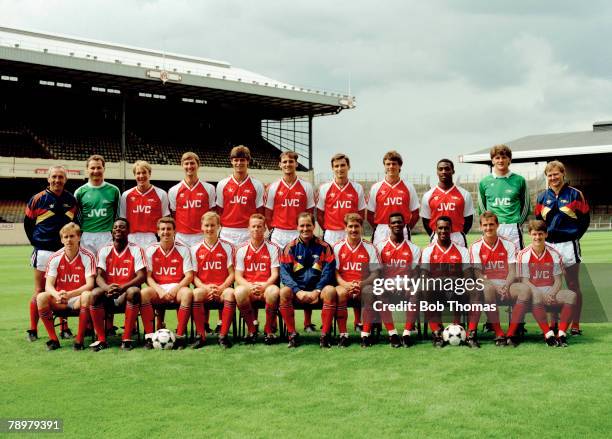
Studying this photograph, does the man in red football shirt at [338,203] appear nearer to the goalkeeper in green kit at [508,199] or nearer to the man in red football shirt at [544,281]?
the goalkeeper in green kit at [508,199]

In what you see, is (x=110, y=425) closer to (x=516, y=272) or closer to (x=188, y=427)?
(x=188, y=427)

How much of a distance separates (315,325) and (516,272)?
2.25 metres

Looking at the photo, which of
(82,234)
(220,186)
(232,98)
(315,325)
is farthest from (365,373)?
(232,98)

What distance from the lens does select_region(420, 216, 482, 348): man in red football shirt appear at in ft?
18.1

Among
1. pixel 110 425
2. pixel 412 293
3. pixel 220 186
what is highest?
pixel 220 186

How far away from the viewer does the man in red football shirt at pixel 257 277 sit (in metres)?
5.57

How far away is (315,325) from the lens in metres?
6.87

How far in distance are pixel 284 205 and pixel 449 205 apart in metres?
1.67

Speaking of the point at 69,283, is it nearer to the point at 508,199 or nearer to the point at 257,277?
the point at 257,277

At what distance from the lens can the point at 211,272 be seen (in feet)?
19.4

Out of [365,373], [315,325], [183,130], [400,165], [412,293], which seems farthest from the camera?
[183,130]

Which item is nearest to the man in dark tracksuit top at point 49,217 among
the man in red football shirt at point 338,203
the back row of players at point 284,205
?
the back row of players at point 284,205

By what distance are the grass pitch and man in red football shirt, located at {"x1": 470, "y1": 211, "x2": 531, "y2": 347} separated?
185 millimetres

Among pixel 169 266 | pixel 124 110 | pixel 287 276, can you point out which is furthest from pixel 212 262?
pixel 124 110
